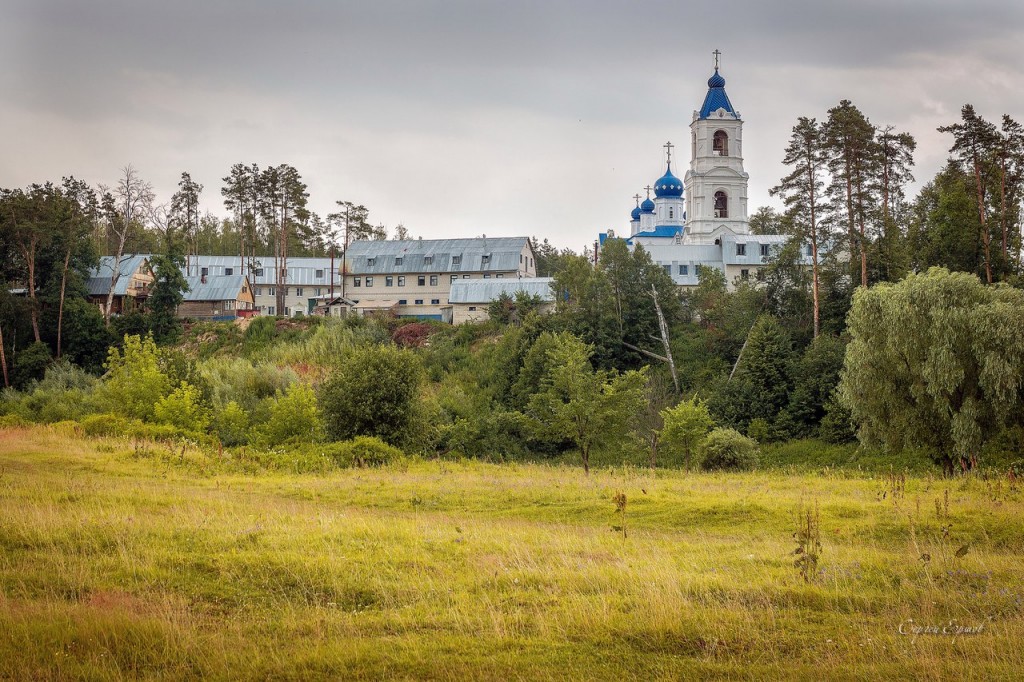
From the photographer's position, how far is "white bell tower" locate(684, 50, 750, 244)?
82250 mm

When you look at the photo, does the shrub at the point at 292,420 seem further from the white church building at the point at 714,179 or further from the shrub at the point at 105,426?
the white church building at the point at 714,179

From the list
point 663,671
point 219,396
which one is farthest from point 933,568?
point 219,396

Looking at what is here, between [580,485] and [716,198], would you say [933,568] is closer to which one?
[580,485]

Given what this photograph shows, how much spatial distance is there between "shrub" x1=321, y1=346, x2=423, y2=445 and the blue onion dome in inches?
2759

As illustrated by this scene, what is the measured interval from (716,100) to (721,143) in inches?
162

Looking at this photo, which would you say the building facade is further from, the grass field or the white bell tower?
the grass field

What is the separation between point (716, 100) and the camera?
82.4 meters

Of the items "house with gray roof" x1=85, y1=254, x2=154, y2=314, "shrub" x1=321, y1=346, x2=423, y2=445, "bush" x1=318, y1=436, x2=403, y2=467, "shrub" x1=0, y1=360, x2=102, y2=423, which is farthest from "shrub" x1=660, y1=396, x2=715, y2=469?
"house with gray roof" x1=85, y1=254, x2=154, y2=314

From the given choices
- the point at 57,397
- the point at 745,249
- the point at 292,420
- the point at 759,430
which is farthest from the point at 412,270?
the point at 292,420

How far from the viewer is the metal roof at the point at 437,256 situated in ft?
265

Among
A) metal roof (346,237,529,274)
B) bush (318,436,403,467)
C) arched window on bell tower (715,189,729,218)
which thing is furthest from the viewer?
arched window on bell tower (715,189,729,218)

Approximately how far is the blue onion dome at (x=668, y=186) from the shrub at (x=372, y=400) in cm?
7008

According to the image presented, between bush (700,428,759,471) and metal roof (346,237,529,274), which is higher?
metal roof (346,237,529,274)

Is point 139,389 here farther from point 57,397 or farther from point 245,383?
point 57,397
